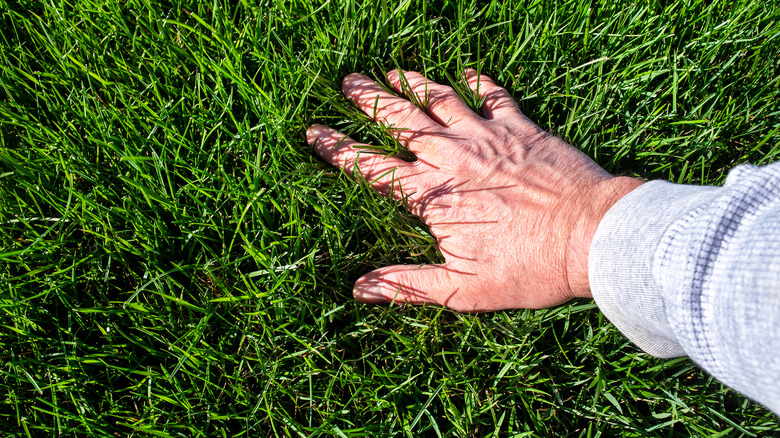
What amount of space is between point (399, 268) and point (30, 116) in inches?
58.5

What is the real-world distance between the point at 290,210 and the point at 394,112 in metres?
0.56

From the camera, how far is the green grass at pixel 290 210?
5.06ft

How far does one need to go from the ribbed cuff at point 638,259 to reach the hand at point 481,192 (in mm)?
109

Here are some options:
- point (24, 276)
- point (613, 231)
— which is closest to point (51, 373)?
point (24, 276)

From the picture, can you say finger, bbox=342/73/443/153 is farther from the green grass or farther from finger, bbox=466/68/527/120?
finger, bbox=466/68/527/120

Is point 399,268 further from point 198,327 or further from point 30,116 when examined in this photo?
point 30,116

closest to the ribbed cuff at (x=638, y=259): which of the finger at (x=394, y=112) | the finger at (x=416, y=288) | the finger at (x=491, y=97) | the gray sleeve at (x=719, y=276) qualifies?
the gray sleeve at (x=719, y=276)

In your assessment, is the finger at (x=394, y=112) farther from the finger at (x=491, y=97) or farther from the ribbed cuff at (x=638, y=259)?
the ribbed cuff at (x=638, y=259)

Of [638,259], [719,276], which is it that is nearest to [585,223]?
[638,259]

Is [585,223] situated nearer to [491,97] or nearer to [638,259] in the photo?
[638,259]

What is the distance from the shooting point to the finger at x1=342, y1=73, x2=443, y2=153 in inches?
70.0

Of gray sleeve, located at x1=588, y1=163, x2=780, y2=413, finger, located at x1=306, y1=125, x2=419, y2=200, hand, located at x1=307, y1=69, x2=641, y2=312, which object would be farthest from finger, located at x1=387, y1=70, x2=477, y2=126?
gray sleeve, located at x1=588, y1=163, x2=780, y2=413

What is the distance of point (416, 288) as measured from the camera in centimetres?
162

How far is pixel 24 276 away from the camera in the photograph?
154 cm
